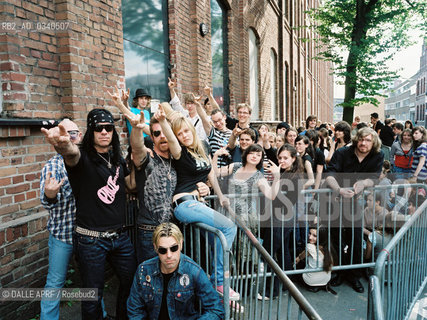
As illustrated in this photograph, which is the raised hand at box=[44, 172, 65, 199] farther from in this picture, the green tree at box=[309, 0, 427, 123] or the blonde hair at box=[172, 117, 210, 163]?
the green tree at box=[309, 0, 427, 123]

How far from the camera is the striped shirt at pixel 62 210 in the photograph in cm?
279

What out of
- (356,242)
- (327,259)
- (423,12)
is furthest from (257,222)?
(423,12)

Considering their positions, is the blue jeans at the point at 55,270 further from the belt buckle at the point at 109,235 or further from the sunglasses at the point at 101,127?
the sunglasses at the point at 101,127

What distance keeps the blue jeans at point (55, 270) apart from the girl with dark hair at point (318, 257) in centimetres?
265

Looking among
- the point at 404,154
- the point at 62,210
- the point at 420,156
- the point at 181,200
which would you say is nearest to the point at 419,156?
the point at 420,156

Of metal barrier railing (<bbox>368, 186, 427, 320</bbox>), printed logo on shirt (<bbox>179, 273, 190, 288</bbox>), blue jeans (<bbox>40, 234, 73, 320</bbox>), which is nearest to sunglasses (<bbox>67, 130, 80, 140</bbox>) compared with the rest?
blue jeans (<bbox>40, 234, 73, 320</bbox>)

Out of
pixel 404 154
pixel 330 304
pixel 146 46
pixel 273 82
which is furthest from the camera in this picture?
pixel 273 82

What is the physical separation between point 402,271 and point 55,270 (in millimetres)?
3132

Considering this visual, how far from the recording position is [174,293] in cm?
270

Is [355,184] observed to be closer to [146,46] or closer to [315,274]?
[315,274]

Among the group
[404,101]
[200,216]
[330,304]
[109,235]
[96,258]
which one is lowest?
[330,304]

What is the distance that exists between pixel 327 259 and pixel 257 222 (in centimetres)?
98

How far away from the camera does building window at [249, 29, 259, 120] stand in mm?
11477

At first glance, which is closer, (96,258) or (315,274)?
(96,258)
